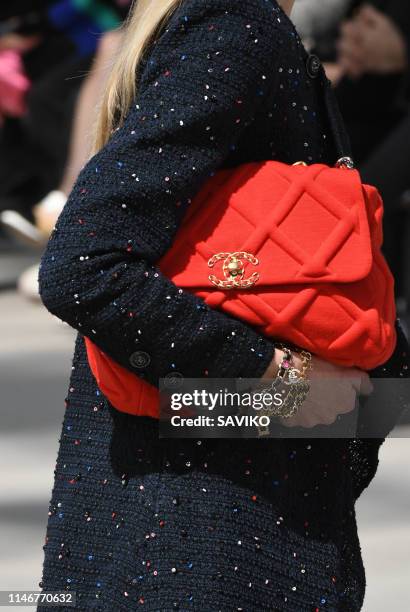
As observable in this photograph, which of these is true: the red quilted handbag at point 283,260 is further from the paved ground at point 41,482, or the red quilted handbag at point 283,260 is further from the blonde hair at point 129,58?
the paved ground at point 41,482

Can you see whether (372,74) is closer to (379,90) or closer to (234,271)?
(379,90)

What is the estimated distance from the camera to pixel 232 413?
1760 mm

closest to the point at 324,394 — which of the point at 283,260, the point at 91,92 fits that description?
the point at 283,260

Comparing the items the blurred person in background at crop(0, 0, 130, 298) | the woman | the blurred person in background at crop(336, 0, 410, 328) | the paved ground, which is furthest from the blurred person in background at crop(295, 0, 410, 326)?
the woman

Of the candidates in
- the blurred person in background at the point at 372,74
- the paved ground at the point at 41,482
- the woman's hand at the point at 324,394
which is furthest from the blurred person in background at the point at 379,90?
the woman's hand at the point at 324,394

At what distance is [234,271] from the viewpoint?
1717 millimetres

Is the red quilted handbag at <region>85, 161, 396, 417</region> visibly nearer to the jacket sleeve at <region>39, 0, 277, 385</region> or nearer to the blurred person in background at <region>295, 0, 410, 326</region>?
the jacket sleeve at <region>39, 0, 277, 385</region>

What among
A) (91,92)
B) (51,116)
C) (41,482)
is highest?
(51,116)

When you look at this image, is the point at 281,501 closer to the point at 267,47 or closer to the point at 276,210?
the point at 276,210

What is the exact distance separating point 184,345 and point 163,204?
180mm

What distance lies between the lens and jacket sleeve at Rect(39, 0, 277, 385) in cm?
167

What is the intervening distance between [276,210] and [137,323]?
234 millimetres

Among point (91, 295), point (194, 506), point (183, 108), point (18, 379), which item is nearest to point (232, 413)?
point (194, 506)

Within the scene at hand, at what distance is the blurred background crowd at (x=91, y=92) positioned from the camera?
18.7 feet
